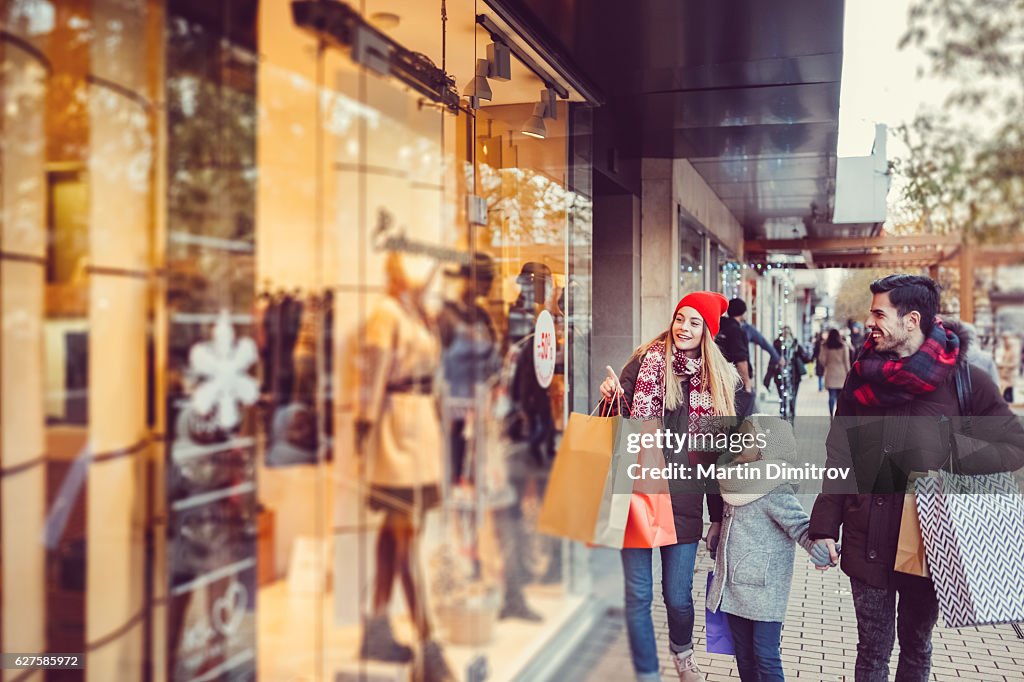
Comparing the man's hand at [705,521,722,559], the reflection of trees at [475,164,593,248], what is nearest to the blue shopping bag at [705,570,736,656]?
the man's hand at [705,521,722,559]

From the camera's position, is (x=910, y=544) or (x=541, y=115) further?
(x=541, y=115)

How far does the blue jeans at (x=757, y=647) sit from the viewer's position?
3518mm

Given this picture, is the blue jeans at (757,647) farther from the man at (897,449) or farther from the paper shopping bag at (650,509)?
the paper shopping bag at (650,509)

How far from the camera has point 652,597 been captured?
370cm

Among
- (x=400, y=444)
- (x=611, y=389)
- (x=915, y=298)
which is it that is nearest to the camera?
(x=400, y=444)

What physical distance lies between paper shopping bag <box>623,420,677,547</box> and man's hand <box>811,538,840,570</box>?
54 centimetres

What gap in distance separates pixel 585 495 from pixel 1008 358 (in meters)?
1.79

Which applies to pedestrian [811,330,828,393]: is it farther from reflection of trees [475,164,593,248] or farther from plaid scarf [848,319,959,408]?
reflection of trees [475,164,593,248]

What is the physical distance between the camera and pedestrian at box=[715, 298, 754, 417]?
392cm

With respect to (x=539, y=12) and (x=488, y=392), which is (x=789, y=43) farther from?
(x=488, y=392)

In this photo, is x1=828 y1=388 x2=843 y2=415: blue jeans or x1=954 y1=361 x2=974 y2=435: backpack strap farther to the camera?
x1=828 y1=388 x2=843 y2=415: blue jeans

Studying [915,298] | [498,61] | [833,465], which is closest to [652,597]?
[833,465]

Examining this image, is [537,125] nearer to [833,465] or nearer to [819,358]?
[819,358]

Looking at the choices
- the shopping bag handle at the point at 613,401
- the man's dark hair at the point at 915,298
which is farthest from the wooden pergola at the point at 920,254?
the shopping bag handle at the point at 613,401
